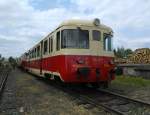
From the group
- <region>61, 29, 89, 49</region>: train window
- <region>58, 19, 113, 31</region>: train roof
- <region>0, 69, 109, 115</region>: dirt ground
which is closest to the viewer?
<region>0, 69, 109, 115</region>: dirt ground

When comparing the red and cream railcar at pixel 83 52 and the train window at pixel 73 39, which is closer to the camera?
the red and cream railcar at pixel 83 52

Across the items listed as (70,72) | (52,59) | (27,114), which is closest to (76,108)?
(27,114)

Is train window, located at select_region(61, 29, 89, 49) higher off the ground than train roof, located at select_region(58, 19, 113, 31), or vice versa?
train roof, located at select_region(58, 19, 113, 31)

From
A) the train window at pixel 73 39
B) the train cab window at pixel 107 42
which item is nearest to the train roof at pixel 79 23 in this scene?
the train window at pixel 73 39

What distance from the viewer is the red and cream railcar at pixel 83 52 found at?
13094 mm

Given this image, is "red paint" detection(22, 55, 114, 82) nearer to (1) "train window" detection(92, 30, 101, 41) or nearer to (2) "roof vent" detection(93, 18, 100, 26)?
(1) "train window" detection(92, 30, 101, 41)

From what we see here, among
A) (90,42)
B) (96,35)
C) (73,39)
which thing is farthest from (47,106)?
(96,35)

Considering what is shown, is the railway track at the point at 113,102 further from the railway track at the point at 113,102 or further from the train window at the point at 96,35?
the train window at the point at 96,35

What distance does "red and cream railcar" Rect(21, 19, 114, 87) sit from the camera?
13094 mm

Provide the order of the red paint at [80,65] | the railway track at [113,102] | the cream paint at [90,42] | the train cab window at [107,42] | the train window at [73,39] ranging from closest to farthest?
1. the railway track at [113,102]
2. the red paint at [80,65]
3. the cream paint at [90,42]
4. the train window at [73,39]
5. the train cab window at [107,42]

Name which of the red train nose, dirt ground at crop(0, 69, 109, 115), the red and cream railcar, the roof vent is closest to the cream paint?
the red and cream railcar

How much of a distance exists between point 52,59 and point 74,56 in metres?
2.56

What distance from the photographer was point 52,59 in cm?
1546

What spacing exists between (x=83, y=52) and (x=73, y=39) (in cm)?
66
